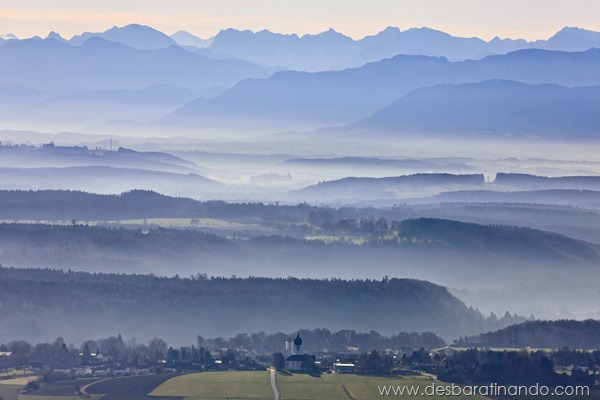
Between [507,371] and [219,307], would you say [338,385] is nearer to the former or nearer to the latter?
[507,371]

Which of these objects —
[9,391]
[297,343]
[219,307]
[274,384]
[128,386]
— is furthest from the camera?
[219,307]

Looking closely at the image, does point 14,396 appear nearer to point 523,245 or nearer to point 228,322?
point 228,322

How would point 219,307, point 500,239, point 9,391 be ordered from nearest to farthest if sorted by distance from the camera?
point 9,391
point 219,307
point 500,239

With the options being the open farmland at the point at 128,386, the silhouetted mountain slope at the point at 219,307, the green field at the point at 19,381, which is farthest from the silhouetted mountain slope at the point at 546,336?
the green field at the point at 19,381

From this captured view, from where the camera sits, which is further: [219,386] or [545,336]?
[545,336]

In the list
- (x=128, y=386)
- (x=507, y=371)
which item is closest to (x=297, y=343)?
(x=507, y=371)

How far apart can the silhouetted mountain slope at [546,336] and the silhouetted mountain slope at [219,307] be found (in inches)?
259

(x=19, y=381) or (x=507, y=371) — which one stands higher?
(x=19, y=381)

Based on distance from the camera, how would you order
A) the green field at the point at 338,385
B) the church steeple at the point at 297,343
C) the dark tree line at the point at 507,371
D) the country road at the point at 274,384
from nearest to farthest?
the green field at the point at 338,385, the country road at the point at 274,384, the dark tree line at the point at 507,371, the church steeple at the point at 297,343

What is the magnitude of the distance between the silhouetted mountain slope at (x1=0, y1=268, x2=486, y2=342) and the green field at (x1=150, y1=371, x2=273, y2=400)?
68.2 ft

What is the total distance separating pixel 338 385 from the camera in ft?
290

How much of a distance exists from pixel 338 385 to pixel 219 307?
3100cm

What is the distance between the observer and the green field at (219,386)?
85.9m

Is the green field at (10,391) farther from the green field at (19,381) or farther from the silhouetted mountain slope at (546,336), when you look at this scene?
the silhouetted mountain slope at (546,336)
